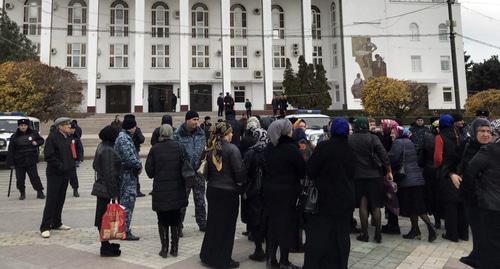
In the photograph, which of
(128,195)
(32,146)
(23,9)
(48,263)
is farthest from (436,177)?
(23,9)

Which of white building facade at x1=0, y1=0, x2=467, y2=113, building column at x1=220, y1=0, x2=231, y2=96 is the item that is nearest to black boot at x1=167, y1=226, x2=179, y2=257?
white building facade at x1=0, y1=0, x2=467, y2=113

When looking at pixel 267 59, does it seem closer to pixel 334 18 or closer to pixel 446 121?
pixel 334 18

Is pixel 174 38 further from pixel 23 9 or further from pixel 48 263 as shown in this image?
pixel 48 263

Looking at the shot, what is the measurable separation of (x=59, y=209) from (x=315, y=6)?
4331cm

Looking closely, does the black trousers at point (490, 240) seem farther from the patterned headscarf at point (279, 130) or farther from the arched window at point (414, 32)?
the arched window at point (414, 32)

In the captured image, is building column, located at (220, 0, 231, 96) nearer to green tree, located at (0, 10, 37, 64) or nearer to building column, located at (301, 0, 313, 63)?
building column, located at (301, 0, 313, 63)

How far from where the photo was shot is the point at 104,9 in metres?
41.0

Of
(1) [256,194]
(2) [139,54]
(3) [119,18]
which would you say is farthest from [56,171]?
(3) [119,18]

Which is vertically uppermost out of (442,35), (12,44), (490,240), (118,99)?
(442,35)

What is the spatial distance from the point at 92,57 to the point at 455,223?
3704 cm

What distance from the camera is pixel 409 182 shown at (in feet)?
22.1

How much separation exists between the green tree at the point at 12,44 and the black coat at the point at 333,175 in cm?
3474

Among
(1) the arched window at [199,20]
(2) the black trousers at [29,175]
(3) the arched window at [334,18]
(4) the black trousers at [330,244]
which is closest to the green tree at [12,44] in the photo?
(1) the arched window at [199,20]

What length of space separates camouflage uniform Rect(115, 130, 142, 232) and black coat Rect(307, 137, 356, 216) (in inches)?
121
